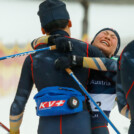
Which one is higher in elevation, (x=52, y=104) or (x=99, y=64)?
(x=99, y=64)

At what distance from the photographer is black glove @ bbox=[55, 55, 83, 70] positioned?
192 cm

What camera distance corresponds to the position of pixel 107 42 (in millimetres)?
2404

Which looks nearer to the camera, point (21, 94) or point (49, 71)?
point (49, 71)

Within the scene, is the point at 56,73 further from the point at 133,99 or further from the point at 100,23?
the point at 100,23

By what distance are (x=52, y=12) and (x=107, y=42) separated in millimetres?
547

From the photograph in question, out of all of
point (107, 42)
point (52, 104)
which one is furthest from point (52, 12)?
point (52, 104)

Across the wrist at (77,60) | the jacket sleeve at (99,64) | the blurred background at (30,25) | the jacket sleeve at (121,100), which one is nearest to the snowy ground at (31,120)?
the blurred background at (30,25)

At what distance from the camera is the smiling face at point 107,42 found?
2.39 metres

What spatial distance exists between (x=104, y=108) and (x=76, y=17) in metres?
7.15

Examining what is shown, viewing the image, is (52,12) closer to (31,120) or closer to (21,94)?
(21,94)

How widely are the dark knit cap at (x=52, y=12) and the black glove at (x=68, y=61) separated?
36 centimetres

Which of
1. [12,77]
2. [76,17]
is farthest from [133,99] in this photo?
[76,17]

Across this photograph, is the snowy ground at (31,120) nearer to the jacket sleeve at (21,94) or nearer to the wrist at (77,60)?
the jacket sleeve at (21,94)

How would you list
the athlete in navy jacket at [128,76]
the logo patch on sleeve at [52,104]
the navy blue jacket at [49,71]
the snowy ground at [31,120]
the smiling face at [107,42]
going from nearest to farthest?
the athlete in navy jacket at [128,76]
the logo patch on sleeve at [52,104]
the navy blue jacket at [49,71]
the smiling face at [107,42]
the snowy ground at [31,120]
